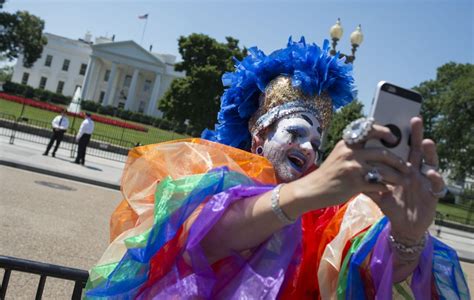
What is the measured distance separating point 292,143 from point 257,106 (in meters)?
0.46

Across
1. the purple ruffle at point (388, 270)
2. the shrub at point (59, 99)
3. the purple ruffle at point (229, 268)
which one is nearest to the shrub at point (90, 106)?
the shrub at point (59, 99)

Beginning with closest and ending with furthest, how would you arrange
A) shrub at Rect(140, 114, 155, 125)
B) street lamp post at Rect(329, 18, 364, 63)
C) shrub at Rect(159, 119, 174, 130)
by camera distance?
street lamp post at Rect(329, 18, 364, 63), shrub at Rect(159, 119, 174, 130), shrub at Rect(140, 114, 155, 125)

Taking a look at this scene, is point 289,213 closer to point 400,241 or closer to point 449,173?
point 400,241

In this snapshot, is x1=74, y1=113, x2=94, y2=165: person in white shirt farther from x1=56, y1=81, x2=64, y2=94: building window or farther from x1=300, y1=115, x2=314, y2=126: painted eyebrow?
x1=56, y1=81, x2=64, y2=94: building window

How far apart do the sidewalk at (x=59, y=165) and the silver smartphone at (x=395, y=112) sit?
39.7 feet

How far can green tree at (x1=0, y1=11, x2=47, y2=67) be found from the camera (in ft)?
193

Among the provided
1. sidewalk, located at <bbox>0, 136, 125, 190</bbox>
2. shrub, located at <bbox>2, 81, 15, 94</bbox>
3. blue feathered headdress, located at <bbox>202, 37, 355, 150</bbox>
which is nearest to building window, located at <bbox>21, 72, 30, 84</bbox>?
shrub, located at <bbox>2, 81, 15, 94</bbox>

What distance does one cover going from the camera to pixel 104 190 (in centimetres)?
1221

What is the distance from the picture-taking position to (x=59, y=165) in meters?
13.9

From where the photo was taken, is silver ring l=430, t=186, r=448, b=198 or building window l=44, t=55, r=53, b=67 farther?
building window l=44, t=55, r=53, b=67

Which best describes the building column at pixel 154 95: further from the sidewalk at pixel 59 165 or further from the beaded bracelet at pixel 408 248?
the beaded bracelet at pixel 408 248

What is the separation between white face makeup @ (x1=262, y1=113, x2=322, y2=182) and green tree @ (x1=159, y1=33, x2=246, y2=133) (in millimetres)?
41103

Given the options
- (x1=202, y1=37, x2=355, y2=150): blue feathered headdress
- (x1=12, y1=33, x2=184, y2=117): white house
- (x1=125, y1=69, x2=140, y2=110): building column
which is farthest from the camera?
(x1=125, y1=69, x2=140, y2=110): building column

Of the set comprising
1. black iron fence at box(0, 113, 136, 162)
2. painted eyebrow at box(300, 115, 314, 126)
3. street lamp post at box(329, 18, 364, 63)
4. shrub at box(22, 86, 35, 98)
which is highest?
street lamp post at box(329, 18, 364, 63)
